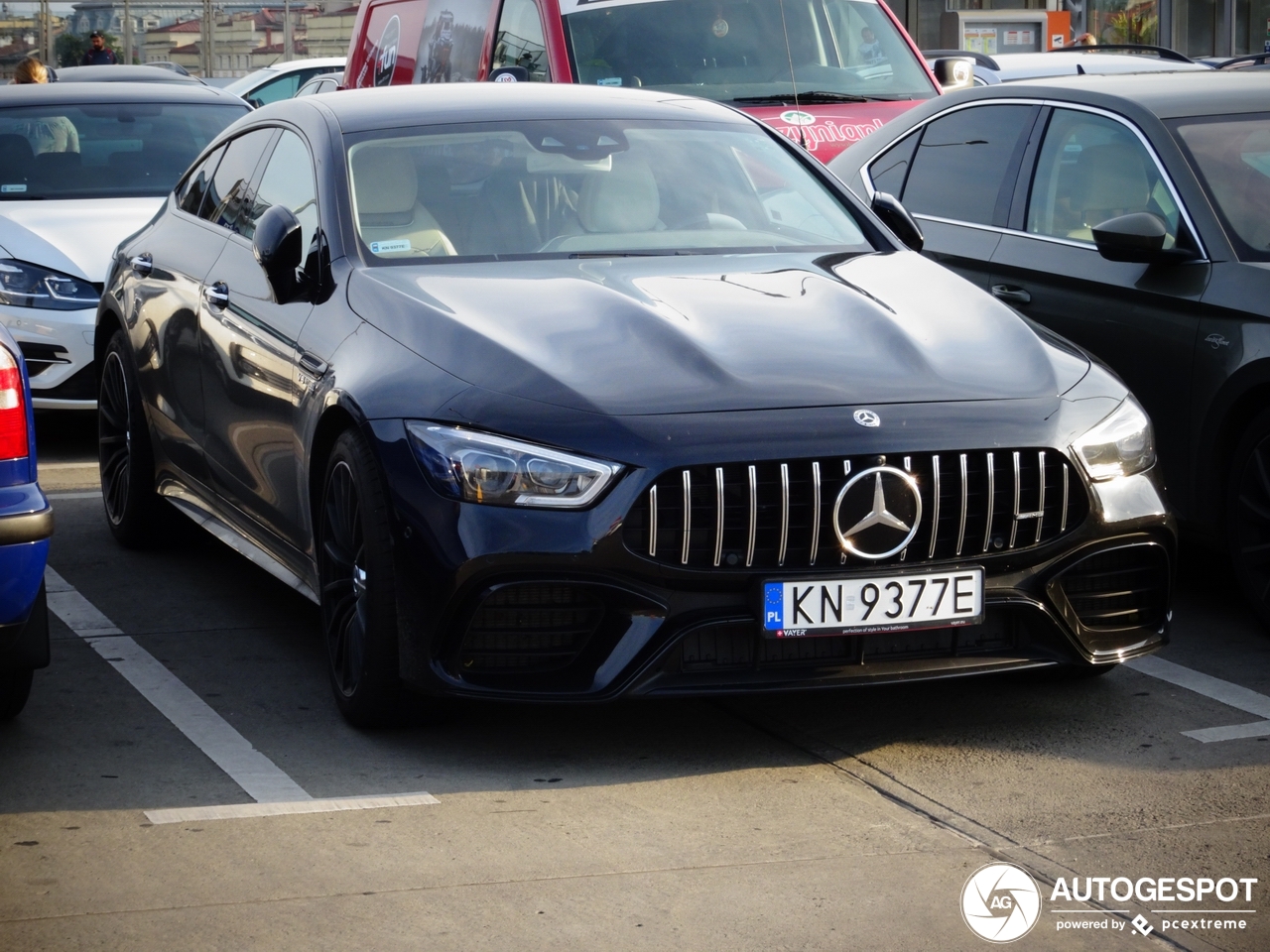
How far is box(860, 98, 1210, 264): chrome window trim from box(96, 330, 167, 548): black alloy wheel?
2642 millimetres

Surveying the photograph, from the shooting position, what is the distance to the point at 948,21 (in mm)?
25016

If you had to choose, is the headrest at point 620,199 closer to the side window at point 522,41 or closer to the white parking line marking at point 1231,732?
the white parking line marking at point 1231,732

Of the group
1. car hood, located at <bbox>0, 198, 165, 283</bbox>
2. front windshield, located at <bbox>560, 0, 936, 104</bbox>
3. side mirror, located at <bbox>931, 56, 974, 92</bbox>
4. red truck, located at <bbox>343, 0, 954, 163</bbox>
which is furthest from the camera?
side mirror, located at <bbox>931, 56, 974, 92</bbox>

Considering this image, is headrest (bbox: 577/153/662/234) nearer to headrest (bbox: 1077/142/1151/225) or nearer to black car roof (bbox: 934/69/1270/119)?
headrest (bbox: 1077/142/1151/225)

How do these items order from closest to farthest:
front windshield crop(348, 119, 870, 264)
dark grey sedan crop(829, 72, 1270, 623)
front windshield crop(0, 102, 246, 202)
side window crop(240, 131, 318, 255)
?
front windshield crop(348, 119, 870, 264)
side window crop(240, 131, 318, 255)
dark grey sedan crop(829, 72, 1270, 623)
front windshield crop(0, 102, 246, 202)

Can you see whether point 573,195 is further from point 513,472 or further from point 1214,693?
point 1214,693

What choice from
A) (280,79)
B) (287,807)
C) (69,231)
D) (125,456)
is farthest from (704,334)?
(280,79)

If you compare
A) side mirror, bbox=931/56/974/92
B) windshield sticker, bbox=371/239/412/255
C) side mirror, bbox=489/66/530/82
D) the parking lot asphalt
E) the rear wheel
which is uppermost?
side mirror, bbox=489/66/530/82

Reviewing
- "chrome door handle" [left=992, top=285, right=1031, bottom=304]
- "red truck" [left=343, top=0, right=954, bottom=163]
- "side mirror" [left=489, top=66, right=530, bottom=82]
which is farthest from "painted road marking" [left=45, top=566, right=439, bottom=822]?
Result: "red truck" [left=343, top=0, right=954, bottom=163]

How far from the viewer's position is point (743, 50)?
10602mm

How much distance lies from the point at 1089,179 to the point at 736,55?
4326 millimetres

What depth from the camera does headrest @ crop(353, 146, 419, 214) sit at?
18.0 ft

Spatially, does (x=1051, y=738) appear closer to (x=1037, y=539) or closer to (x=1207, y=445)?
(x=1037, y=539)

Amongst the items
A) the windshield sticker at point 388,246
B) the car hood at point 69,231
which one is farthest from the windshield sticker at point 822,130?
the windshield sticker at point 388,246
